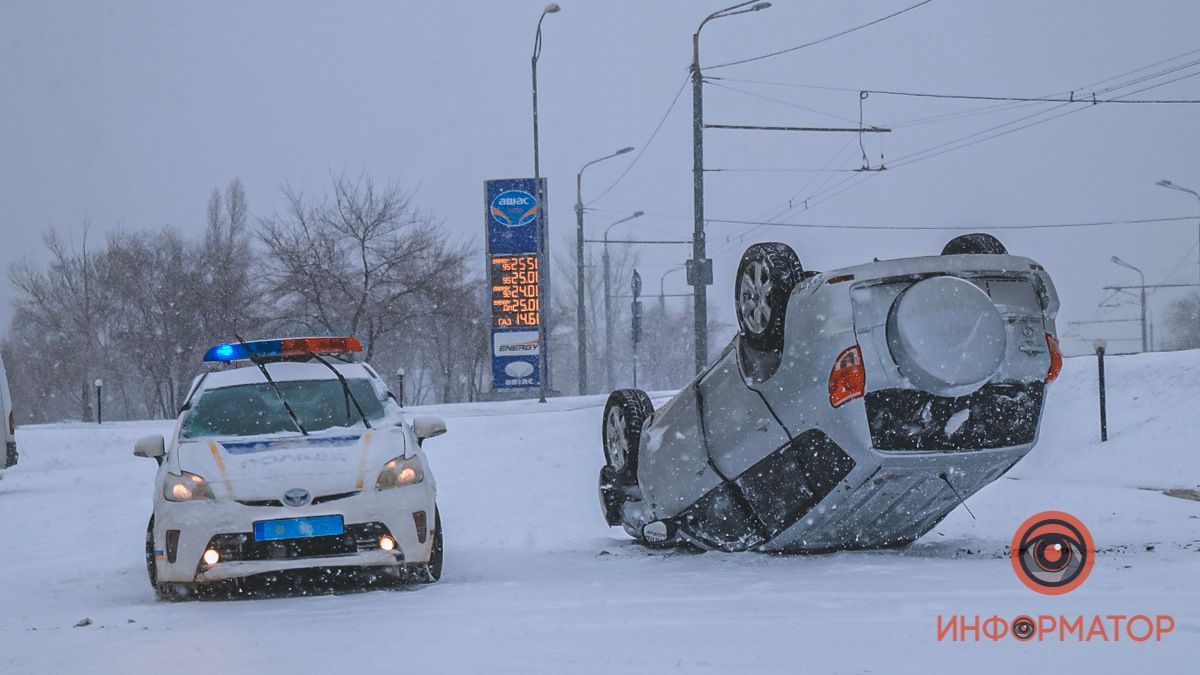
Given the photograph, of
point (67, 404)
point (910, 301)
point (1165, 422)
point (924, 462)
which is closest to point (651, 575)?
point (924, 462)

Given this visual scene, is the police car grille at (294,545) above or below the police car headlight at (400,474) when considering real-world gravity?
below

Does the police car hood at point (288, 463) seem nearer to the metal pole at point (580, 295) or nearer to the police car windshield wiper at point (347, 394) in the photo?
the police car windshield wiper at point (347, 394)

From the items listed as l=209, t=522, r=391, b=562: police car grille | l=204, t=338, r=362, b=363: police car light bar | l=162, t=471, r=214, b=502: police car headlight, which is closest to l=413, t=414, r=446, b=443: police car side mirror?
l=204, t=338, r=362, b=363: police car light bar

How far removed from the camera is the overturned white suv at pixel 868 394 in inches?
259

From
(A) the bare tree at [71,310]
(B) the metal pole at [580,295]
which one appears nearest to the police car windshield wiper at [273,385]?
(B) the metal pole at [580,295]

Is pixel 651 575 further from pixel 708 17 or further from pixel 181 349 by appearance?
pixel 181 349

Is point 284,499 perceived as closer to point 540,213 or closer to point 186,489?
point 186,489

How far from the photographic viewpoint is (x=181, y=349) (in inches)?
2359

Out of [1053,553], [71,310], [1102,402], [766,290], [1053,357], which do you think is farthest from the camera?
[71,310]

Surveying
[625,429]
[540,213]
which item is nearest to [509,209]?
[540,213]

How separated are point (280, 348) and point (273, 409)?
61 cm

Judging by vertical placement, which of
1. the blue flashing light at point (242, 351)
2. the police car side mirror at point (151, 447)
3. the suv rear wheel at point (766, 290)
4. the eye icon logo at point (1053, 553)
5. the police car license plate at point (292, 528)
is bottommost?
the eye icon logo at point (1053, 553)

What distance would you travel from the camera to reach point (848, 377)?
669cm

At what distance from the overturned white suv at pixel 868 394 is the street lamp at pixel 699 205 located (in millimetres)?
15936
